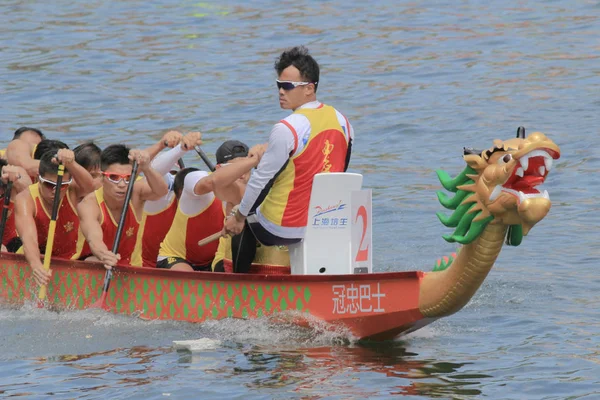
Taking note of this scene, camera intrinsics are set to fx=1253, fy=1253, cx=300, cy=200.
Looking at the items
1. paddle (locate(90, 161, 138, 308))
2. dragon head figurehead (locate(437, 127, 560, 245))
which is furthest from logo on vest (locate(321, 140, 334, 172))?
paddle (locate(90, 161, 138, 308))

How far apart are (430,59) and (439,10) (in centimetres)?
389

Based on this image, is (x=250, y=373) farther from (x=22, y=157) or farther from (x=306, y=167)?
(x=22, y=157)

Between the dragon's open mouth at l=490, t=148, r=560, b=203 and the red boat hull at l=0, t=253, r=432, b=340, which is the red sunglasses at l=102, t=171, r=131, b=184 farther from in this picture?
the dragon's open mouth at l=490, t=148, r=560, b=203

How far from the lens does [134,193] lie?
1045cm

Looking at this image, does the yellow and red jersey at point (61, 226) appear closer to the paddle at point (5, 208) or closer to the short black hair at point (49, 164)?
the short black hair at point (49, 164)

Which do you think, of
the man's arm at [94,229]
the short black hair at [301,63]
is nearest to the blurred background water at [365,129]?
the man's arm at [94,229]

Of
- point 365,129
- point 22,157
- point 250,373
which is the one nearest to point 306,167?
point 250,373

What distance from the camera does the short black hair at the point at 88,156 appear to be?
1100 cm

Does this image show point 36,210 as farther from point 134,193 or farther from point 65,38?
point 65,38

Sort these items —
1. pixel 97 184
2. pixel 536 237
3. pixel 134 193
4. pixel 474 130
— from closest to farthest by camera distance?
pixel 134 193 < pixel 97 184 < pixel 536 237 < pixel 474 130

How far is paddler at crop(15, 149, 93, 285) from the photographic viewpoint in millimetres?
10571

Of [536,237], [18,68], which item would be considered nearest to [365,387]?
[536,237]

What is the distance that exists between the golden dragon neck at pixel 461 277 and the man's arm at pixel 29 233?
11.4ft

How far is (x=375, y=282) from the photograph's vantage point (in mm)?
8984
